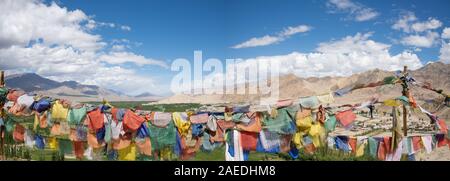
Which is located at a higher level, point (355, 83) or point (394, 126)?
point (355, 83)

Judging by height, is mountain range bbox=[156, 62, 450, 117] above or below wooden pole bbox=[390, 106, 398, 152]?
above

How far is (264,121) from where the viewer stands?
37.5 ft

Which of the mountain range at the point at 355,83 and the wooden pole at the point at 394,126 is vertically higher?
the mountain range at the point at 355,83

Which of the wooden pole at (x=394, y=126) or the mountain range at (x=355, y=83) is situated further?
the mountain range at (x=355, y=83)

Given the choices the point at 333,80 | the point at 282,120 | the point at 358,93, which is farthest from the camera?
the point at 333,80

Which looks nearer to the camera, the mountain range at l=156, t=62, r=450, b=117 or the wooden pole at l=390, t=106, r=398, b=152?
the wooden pole at l=390, t=106, r=398, b=152

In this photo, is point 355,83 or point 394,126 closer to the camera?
point 394,126
